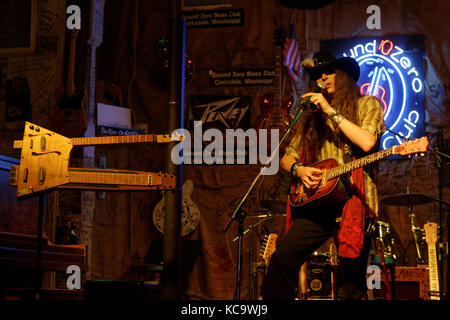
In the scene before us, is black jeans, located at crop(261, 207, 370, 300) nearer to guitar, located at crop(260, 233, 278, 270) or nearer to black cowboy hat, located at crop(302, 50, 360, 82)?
black cowboy hat, located at crop(302, 50, 360, 82)

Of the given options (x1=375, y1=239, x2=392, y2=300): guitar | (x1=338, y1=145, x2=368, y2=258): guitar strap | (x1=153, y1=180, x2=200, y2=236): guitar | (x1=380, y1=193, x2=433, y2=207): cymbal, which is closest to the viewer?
(x1=338, y1=145, x2=368, y2=258): guitar strap

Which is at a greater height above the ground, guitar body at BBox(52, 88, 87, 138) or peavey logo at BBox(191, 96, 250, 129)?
peavey logo at BBox(191, 96, 250, 129)

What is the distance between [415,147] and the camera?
3.03m

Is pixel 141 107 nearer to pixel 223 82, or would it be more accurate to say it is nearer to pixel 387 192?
pixel 223 82

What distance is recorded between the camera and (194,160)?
7.41 meters

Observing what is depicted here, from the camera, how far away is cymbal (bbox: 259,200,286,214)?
597 cm

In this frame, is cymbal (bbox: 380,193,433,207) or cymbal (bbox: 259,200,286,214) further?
cymbal (bbox: 259,200,286,214)

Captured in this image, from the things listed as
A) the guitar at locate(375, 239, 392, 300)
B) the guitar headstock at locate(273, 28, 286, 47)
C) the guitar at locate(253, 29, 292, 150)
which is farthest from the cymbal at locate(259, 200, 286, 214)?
the guitar headstock at locate(273, 28, 286, 47)

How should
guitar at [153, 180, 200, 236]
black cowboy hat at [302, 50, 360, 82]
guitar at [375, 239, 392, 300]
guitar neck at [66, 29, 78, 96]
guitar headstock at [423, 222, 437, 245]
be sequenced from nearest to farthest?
black cowboy hat at [302, 50, 360, 82] → guitar at [375, 239, 392, 300] → guitar headstock at [423, 222, 437, 245] → guitar neck at [66, 29, 78, 96] → guitar at [153, 180, 200, 236]

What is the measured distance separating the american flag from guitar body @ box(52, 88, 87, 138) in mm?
2720

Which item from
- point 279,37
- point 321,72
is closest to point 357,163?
point 321,72

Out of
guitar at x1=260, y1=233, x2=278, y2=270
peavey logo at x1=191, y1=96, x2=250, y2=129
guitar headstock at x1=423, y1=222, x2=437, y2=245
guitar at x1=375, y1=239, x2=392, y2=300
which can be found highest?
peavey logo at x1=191, y1=96, x2=250, y2=129

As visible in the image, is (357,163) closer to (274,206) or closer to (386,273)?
(386,273)

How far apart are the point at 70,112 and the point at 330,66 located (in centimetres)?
370
